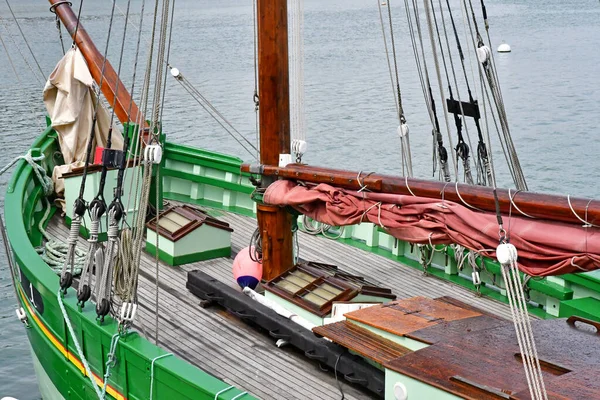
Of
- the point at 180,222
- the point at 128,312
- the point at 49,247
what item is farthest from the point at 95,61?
the point at 128,312

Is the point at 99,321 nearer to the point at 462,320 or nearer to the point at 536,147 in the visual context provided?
the point at 462,320

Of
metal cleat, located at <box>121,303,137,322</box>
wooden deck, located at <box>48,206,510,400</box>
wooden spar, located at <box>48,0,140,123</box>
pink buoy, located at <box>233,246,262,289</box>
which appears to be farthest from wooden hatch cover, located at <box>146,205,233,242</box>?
wooden spar, located at <box>48,0,140,123</box>

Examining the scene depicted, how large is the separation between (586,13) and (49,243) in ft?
149

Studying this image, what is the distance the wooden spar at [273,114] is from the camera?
784 centimetres

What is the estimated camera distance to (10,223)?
9.66 m

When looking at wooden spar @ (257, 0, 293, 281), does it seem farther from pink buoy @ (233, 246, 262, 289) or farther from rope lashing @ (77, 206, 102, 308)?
rope lashing @ (77, 206, 102, 308)

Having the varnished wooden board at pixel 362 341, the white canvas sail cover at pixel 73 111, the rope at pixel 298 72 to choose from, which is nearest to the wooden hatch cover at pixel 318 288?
the varnished wooden board at pixel 362 341

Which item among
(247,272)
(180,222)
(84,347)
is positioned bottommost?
(84,347)

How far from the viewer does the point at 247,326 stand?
7.81m

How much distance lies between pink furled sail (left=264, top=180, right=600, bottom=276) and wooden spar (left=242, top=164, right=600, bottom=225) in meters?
0.06

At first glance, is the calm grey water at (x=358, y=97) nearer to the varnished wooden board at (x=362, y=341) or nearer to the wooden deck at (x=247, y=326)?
the wooden deck at (x=247, y=326)

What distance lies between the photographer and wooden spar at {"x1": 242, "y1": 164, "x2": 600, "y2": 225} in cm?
547

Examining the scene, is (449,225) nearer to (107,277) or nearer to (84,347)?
(107,277)

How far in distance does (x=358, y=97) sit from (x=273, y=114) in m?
22.9
